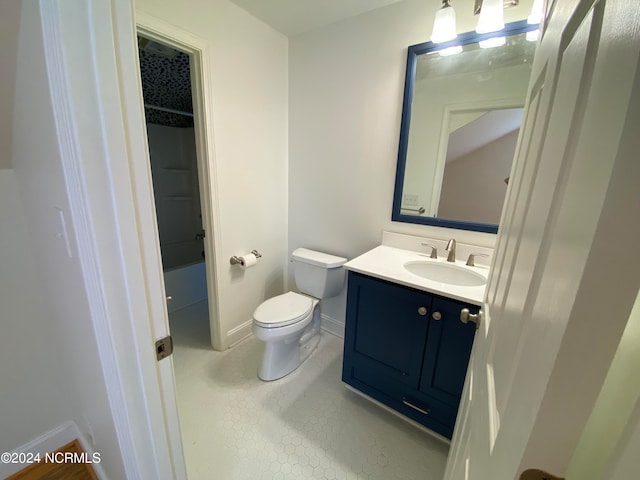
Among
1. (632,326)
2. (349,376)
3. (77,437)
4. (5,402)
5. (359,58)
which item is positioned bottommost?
(77,437)

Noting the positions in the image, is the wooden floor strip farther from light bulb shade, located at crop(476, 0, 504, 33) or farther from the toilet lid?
light bulb shade, located at crop(476, 0, 504, 33)

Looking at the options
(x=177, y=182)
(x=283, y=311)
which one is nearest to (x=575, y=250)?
(x=283, y=311)

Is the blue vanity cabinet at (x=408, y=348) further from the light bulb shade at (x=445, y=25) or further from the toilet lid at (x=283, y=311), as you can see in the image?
the light bulb shade at (x=445, y=25)

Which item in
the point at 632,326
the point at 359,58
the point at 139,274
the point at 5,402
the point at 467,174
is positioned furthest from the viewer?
the point at 359,58

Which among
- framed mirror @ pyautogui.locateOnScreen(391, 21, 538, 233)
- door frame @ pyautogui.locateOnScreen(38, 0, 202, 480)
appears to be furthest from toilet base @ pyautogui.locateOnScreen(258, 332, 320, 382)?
framed mirror @ pyautogui.locateOnScreen(391, 21, 538, 233)

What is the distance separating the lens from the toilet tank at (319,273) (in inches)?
74.8

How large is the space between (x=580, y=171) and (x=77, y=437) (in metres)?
2.11

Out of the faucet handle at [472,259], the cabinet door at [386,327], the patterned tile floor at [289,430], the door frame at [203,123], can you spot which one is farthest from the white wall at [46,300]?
the faucet handle at [472,259]

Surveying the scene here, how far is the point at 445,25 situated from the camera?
4.22 feet

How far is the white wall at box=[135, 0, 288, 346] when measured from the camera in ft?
5.06

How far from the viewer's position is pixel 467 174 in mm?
1481

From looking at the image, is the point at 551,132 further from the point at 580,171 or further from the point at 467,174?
the point at 467,174

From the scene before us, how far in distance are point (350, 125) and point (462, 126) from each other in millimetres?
703

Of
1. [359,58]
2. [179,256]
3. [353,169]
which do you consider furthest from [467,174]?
[179,256]
